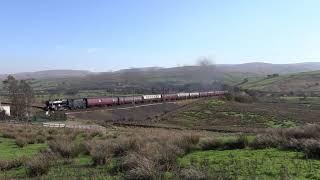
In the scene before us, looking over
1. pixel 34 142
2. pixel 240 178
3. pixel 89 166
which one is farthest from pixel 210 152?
pixel 34 142

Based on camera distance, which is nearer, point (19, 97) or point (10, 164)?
point (10, 164)

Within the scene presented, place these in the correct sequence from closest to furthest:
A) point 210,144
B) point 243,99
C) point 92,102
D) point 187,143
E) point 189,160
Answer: point 189,160, point 187,143, point 210,144, point 92,102, point 243,99

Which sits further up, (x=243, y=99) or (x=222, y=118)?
(x=222, y=118)

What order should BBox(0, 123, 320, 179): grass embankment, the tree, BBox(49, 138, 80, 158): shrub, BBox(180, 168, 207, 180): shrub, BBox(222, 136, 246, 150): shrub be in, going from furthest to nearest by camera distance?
the tree < BBox(49, 138, 80, 158): shrub < BBox(222, 136, 246, 150): shrub < BBox(0, 123, 320, 179): grass embankment < BBox(180, 168, 207, 180): shrub

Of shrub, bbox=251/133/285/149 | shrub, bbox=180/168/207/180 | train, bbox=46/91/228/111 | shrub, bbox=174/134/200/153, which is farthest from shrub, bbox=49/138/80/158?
train, bbox=46/91/228/111

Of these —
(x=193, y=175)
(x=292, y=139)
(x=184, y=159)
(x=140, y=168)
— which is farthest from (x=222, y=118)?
(x=193, y=175)

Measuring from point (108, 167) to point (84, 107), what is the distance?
69.4 metres

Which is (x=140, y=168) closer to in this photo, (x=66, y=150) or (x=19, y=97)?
(x=66, y=150)

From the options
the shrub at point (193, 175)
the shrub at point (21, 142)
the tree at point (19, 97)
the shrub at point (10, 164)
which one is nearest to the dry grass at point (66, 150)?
the shrub at point (10, 164)

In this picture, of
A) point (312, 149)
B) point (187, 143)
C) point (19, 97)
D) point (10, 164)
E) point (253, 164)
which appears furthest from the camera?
point (19, 97)

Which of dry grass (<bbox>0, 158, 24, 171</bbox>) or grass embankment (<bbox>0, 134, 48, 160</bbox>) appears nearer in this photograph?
dry grass (<bbox>0, 158, 24, 171</bbox>)

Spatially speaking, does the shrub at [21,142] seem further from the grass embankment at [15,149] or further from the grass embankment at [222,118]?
the grass embankment at [222,118]

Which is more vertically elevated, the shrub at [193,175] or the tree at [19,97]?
the shrub at [193,175]

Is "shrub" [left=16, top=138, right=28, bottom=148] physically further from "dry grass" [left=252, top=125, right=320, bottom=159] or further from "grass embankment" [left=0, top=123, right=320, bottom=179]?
"dry grass" [left=252, top=125, right=320, bottom=159]
